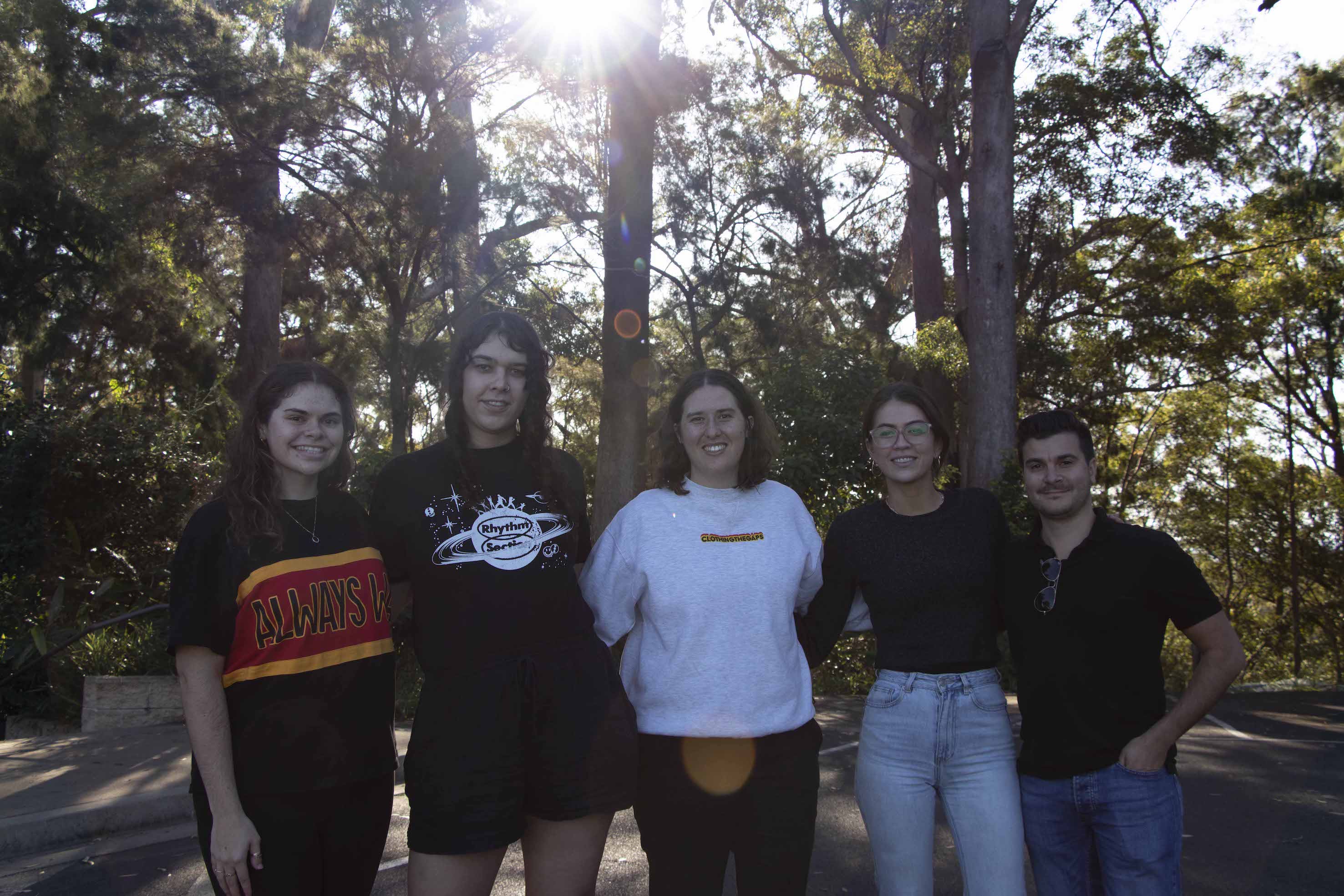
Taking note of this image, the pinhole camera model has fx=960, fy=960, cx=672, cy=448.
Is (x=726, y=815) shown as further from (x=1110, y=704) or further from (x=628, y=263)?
(x=628, y=263)

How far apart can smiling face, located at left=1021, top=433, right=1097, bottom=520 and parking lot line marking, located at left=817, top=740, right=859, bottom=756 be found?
5071 mm

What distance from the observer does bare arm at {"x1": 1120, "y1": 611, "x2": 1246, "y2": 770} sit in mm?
2527

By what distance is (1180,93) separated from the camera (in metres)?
16.0

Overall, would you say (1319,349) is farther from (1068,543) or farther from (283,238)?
(1068,543)

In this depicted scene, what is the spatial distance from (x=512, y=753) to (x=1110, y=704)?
1.61m

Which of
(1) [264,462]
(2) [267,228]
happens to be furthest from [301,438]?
(2) [267,228]

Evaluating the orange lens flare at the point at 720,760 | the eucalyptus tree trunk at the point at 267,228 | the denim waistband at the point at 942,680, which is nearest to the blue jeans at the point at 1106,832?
the denim waistband at the point at 942,680

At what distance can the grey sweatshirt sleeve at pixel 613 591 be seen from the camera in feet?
9.29

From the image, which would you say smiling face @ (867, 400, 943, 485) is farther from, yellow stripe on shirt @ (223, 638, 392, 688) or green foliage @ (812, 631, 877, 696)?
green foliage @ (812, 631, 877, 696)

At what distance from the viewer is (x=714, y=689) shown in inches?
106

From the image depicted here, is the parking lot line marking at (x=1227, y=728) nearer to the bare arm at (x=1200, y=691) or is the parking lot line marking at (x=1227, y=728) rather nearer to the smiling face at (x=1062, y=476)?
the bare arm at (x=1200, y=691)

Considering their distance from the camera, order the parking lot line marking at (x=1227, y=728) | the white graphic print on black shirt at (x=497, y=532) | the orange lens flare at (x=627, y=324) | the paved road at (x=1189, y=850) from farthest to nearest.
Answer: the orange lens flare at (x=627, y=324), the parking lot line marking at (x=1227, y=728), the paved road at (x=1189, y=850), the white graphic print on black shirt at (x=497, y=532)

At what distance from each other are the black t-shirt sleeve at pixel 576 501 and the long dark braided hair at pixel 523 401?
28mm

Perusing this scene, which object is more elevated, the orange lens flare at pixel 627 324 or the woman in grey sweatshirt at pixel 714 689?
the orange lens flare at pixel 627 324
